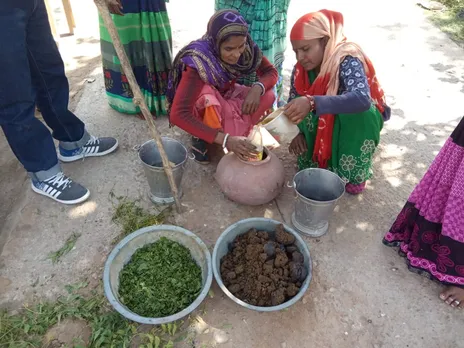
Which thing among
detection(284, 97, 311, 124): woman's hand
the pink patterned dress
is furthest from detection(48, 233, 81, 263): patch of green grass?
the pink patterned dress

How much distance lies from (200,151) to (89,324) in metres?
1.48

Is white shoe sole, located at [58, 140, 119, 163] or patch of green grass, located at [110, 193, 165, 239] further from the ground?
white shoe sole, located at [58, 140, 119, 163]

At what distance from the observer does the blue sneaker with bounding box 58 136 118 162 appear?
9.87ft

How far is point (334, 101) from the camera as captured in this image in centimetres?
212

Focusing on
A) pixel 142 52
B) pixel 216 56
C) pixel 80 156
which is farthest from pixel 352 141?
pixel 80 156

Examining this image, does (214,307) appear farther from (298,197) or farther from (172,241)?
(298,197)

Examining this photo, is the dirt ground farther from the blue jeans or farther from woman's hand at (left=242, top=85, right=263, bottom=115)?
woman's hand at (left=242, top=85, right=263, bottom=115)

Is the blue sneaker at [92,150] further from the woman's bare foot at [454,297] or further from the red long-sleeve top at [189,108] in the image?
the woman's bare foot at [454,297]

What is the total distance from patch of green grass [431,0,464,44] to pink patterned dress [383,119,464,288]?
4245 mm

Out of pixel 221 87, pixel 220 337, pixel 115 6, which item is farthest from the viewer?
pixel 221 87

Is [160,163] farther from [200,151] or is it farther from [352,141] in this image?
[352,141]

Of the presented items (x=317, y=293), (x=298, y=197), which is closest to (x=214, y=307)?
(x=317, y=293)

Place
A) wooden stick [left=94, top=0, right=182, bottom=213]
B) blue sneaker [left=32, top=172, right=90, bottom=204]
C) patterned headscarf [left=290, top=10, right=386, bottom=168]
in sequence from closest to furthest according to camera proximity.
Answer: wooden stick [left=94, top=0, right=182, bottom=213], patterned headscarf [left=290, top=10, right=386, bottom=168], blue sneaker [left=32, top=172, right=90, bottom=204]

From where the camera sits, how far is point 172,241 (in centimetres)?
229
